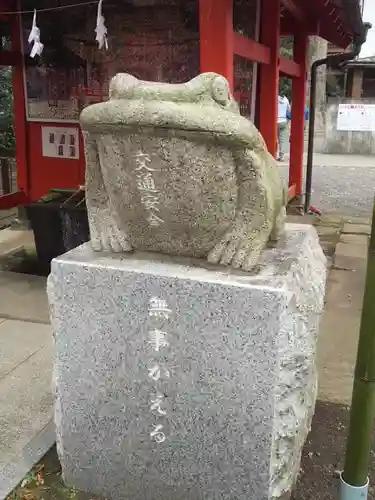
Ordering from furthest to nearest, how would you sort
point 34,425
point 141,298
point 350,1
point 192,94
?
point 350,1
point 34,425
point 141,298
point 192,94

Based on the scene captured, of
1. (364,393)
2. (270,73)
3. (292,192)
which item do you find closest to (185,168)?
(364,393)

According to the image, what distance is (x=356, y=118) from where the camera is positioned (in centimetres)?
1808

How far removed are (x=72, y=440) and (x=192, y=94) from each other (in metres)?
1.51

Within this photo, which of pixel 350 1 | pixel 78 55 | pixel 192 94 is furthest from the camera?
pixel 78 55

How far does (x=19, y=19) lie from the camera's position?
653cm

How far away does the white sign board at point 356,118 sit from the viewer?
58.8 ft

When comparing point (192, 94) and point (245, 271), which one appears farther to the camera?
point (245, 271)

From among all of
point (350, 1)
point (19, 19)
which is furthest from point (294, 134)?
point (19, 19)

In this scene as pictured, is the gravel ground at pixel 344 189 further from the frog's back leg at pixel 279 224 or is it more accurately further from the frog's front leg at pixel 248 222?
the frog's front leg at pixel 248 222

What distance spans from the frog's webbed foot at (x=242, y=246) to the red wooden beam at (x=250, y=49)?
2593mm

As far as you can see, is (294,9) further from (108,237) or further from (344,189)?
(108,237)

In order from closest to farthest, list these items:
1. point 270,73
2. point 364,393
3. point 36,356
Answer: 1. point 364,393
2. point 36,356
3. point 270,73

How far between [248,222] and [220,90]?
50 centimetres

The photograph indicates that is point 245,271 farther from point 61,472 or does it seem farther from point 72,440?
point 61,472
